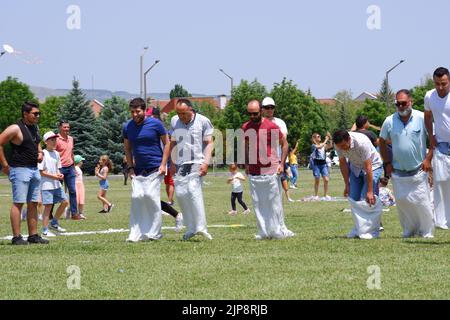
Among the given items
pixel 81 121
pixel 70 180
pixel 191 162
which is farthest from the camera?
pixel 81 121

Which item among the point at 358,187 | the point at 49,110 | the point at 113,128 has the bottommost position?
the point at 358,187

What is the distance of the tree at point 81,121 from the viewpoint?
7362 cm

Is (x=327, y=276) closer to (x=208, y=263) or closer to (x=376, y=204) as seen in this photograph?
(x=208, y=263)

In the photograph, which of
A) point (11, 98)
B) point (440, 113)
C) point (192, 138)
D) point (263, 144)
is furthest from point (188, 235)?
point (11, 98)

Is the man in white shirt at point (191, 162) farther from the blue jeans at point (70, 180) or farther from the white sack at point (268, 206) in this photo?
the blue jeans at point (70, 180)

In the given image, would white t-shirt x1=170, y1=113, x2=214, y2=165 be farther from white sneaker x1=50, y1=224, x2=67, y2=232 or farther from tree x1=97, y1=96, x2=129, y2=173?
tree x1=97, y1=96, x2=129, y2=173

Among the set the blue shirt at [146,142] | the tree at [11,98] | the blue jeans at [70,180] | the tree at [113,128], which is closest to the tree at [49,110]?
the tree at [11,98]

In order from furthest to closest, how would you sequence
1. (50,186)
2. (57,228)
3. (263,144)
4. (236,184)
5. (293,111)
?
(293,111)
(236,184)
(57,228)
(50,186)
(263,144)

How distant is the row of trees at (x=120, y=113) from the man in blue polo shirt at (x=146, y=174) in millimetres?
27697

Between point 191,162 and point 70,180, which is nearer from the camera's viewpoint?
→ point 191,162

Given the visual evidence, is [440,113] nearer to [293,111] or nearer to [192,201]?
[192,201]

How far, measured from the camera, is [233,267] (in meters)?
10.2

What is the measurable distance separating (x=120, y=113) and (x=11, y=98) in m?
52.4

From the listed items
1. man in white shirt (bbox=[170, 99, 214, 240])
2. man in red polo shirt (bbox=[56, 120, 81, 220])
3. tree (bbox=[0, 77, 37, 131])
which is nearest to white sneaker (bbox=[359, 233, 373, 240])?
man in white shirt (bbox=[170, 99, 214, 240])
